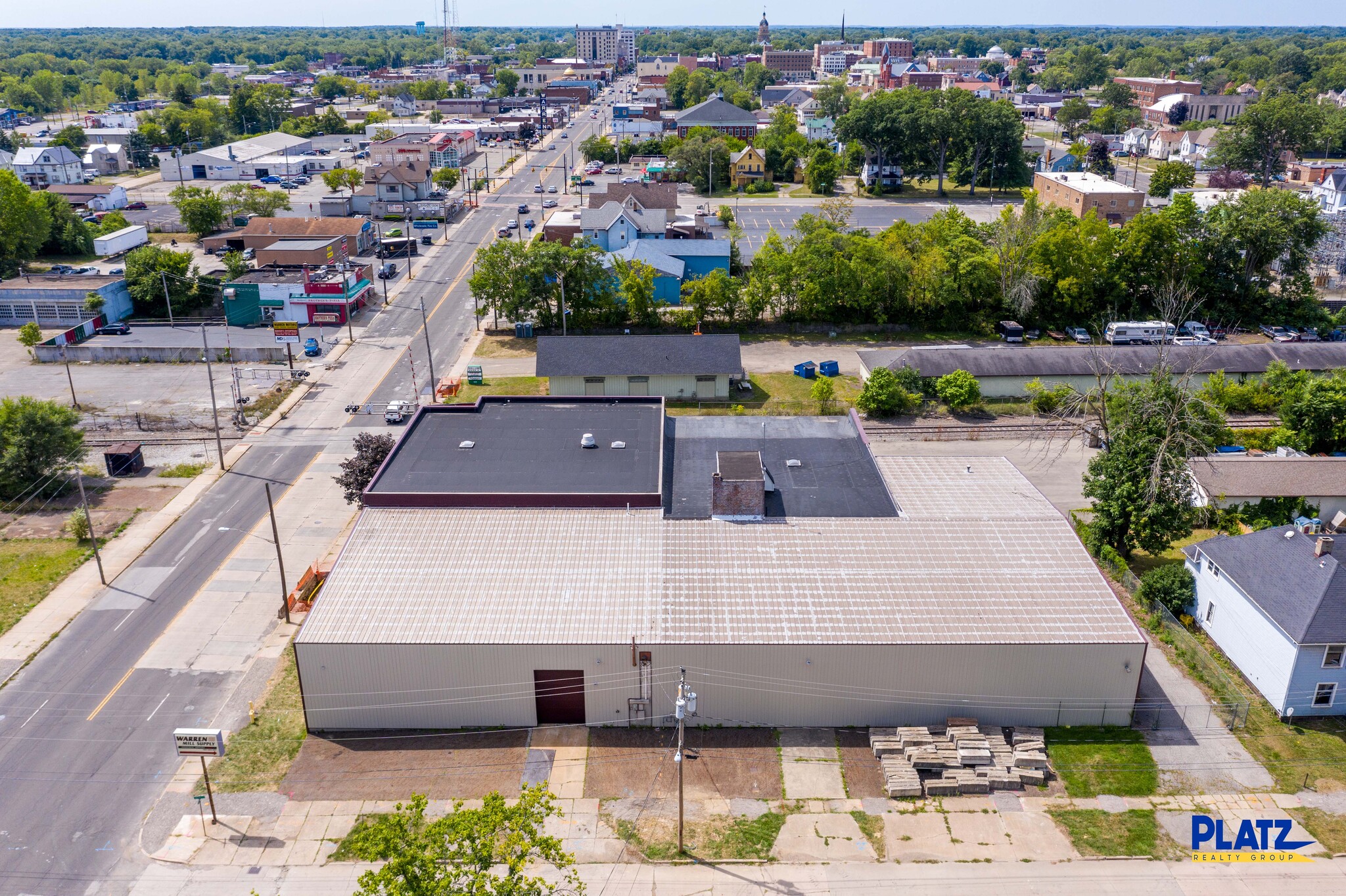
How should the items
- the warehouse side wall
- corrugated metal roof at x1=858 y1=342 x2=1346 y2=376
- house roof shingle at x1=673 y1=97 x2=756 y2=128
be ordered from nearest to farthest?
the warehouse side wall, corrugated metal roof at x1=858 y1=342 x2=1346 y2=376, house roof shingle at x1=673 y1=97 x2=756 y2=128

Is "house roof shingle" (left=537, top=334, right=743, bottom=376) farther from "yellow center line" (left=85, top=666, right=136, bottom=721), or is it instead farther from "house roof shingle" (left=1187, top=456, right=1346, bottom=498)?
"yellow center line" (left=85, top=666, right=136, bottom=721)

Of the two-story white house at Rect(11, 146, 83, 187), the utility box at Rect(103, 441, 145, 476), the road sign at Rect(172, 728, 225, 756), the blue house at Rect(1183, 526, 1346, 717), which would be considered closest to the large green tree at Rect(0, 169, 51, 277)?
the two-story white house at Rect(11, 146, 83, 187)

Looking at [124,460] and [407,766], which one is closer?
[407,766]

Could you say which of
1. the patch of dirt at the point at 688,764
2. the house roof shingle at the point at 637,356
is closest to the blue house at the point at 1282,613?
the patch of dirt at the point at 688,764

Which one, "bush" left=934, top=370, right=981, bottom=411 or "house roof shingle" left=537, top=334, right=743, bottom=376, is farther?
"house roof shingle" left=537, top=334, right=743, bottom=376

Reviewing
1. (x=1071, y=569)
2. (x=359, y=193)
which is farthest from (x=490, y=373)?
(x=359, y=193)

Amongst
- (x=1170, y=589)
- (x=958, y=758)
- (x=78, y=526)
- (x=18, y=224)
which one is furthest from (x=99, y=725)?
(x=18, y=224)

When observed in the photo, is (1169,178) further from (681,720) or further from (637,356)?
(681,720)
